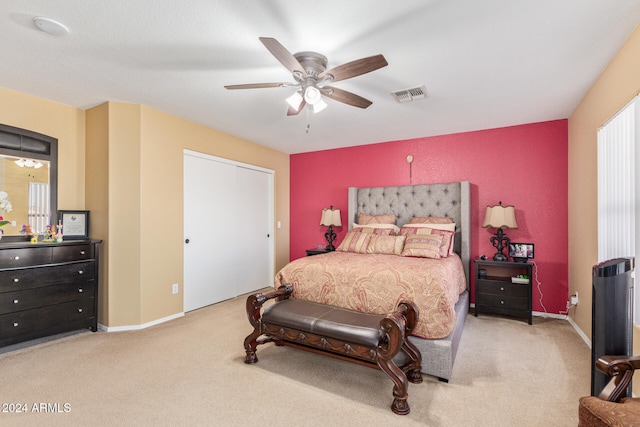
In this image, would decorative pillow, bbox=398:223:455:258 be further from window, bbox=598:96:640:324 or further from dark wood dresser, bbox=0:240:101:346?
dark wood dresser, bbox=0:240:101:346

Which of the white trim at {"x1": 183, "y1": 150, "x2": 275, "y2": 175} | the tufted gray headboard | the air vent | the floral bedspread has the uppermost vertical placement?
the air vent

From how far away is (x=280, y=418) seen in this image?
1846mm

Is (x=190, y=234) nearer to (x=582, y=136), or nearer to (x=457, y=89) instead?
(x=457, y=89)

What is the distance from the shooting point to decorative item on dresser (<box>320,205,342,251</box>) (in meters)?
4.91

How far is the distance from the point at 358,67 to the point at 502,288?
Result: 3.19m

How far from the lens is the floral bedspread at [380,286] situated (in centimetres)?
226

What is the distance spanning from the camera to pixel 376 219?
4570 mm

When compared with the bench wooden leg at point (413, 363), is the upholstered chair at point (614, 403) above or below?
above

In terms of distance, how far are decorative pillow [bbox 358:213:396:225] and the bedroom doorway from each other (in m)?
1.74

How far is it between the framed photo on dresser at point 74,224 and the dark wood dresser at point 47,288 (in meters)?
0.29

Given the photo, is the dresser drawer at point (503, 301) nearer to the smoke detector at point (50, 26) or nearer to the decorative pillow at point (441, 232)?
the decorative pillow at point (441, 232)

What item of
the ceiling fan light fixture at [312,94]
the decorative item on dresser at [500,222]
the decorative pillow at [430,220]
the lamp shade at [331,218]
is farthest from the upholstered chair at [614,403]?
the lamp shade at [331,218]

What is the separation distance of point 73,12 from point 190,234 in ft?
8.64

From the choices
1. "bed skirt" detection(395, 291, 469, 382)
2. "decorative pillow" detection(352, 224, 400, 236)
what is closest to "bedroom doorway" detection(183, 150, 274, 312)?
"decorative pillow" detection(352, 224, 400, 236)
